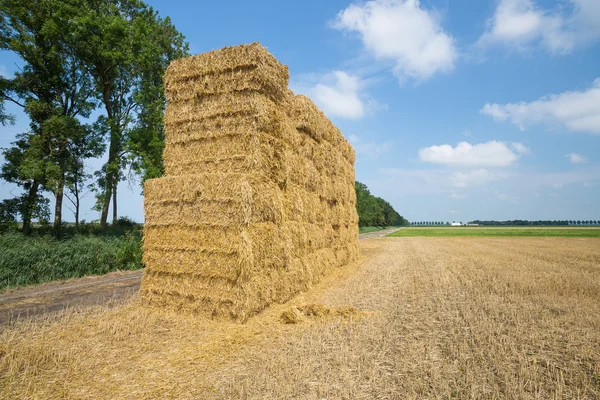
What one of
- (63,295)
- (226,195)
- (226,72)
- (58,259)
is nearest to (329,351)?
(226,195)

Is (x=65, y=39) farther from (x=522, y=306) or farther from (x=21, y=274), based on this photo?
(x=522, y=306)

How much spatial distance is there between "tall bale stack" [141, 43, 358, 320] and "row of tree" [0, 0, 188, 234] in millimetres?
14675

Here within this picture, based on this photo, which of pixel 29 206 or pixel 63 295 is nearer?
pixel 63 295

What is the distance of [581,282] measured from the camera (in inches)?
414

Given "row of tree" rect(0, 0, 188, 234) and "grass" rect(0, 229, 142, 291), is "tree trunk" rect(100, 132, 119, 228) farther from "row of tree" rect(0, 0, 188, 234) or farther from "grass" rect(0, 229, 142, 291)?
"grass" rect(0, 229, 142, 291)

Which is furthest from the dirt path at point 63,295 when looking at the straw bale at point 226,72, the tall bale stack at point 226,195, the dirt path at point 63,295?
the straw bale at point 226,72

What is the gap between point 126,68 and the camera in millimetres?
24266

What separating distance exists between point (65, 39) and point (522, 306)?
90.5 feet

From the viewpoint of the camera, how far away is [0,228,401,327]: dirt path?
317 inches

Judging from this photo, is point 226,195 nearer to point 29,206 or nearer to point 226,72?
point 226,72

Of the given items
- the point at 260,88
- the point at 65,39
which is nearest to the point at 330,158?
the point at 260,88

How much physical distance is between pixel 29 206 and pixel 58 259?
35.7ft

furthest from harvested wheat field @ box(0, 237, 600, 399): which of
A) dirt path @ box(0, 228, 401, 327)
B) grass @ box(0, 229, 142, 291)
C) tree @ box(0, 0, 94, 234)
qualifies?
tree @ box(0, 0, 94, 234)

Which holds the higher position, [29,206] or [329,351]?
[29,206]
